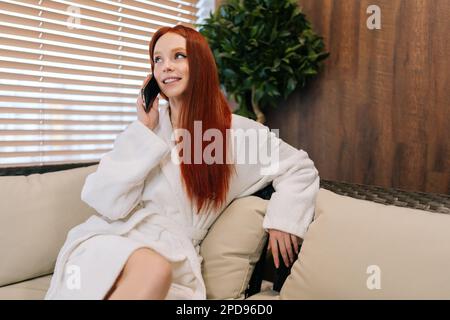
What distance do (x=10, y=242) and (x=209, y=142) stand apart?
2.49 ft

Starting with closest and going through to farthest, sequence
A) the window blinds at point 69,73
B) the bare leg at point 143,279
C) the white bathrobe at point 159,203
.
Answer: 1. the bare leg at point 143,279
2. the white bathrobe at point 159,203
3. the window blinds at point 69,73

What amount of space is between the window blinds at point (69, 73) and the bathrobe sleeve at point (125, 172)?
801 millimetres

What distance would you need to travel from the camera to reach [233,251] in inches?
58.0

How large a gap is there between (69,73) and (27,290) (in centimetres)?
109

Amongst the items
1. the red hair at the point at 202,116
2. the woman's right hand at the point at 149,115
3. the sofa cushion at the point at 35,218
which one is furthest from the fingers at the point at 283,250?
the sofa cushion at the point at 35,218

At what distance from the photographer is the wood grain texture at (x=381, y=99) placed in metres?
2.02

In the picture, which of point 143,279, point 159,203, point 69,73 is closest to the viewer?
point 143,279

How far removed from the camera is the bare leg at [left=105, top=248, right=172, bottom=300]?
1.12 m

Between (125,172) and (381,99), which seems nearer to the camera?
(125,172)

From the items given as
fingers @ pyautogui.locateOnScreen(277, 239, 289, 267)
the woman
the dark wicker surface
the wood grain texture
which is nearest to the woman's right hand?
the woman

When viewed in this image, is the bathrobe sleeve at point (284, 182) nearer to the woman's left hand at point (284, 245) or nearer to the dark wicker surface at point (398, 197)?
the woman's left hand at point (284, 245)

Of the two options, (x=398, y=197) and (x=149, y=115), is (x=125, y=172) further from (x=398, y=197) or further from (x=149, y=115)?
(x=398, y=197)

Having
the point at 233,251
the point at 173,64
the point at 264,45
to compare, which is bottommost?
the point at 233,251

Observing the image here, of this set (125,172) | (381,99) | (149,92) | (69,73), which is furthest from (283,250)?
(69,73)
